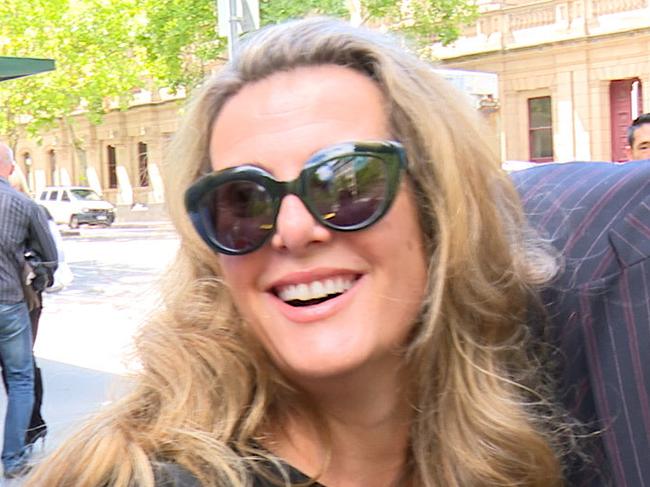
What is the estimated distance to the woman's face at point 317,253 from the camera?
1.43 meters

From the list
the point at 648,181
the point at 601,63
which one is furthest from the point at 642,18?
the point at 648,181

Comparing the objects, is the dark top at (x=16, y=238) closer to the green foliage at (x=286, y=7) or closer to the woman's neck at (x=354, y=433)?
the woman's neck at (x=354, y=433)

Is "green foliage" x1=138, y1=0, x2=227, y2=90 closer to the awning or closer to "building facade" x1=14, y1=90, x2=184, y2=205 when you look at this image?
"building facade" x1=14, y1=90, x2=184, y2=205

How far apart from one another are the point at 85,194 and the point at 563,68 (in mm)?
17969

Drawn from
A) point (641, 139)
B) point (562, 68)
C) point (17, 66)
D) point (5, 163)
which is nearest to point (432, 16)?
point (562, 68)

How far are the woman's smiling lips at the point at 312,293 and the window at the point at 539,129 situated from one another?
25920mm

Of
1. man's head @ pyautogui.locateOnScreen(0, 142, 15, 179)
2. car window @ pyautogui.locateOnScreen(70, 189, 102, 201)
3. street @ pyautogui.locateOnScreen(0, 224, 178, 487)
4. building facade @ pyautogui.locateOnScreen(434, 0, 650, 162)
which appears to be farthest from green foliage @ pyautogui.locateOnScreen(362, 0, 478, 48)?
man's head @ pyautogui.locateOnScreen(0, 142, 15, 179)

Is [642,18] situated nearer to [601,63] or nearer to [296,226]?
[601,63]

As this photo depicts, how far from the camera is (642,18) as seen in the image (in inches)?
950

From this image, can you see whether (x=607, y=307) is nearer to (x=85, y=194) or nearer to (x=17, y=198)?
(x=17, y=198)

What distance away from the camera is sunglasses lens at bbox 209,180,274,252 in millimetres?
1447

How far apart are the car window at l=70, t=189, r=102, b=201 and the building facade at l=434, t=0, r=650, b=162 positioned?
14.1m

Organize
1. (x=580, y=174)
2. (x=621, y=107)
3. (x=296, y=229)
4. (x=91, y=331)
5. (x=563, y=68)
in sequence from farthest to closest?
(x=563, y=68) < (x=621, y=107) < (x=91, y=331) < (x=580, y=174) < (x=296, y=229)

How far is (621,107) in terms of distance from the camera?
25.1 metres
